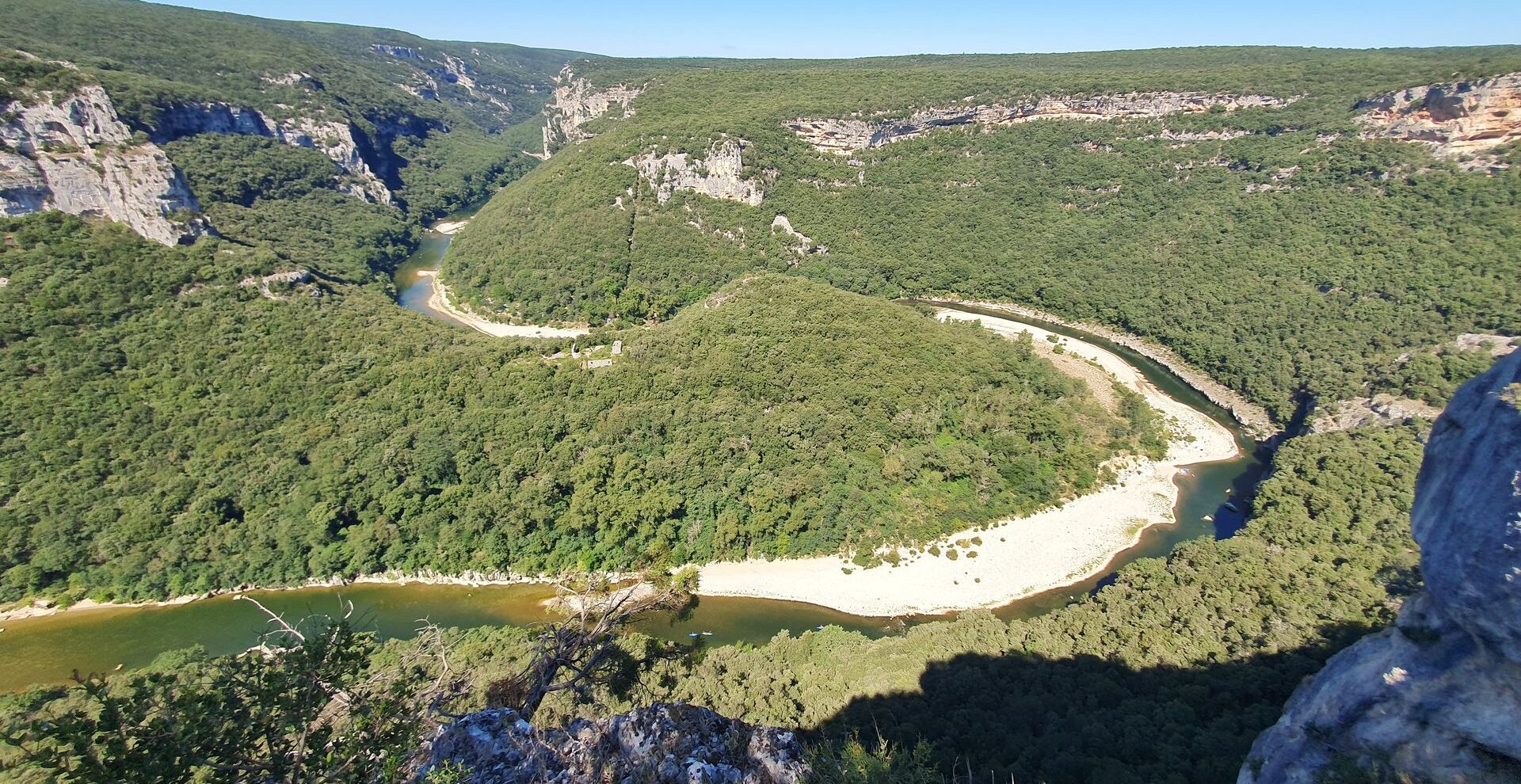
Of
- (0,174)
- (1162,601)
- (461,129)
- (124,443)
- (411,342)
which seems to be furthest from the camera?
(461,129)

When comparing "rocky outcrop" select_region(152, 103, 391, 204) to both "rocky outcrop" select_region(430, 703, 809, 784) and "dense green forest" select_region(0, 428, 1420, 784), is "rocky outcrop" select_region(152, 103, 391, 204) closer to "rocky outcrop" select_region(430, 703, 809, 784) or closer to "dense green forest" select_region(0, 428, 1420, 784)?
"dense green forest" select_region(0, 428, 1420, 784)

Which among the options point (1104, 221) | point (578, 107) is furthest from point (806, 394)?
point (578, 107)

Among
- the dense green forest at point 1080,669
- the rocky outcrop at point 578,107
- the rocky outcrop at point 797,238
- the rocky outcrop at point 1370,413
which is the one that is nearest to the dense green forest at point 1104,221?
the rocky outcrop at point 797,238

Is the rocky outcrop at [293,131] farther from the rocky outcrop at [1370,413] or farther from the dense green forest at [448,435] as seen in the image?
the rocky outcrop at [1370,413]

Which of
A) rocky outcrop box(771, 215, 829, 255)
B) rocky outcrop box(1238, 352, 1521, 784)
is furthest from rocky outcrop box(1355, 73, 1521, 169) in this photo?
rocky outcrop box(1238, 352, 1521, 784)

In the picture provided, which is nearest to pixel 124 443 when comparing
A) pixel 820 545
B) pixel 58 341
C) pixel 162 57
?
pixel 58 341

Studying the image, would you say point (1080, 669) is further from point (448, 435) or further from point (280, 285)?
point (280, 285)

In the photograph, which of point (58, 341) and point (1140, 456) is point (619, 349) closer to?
point (58, 341)
